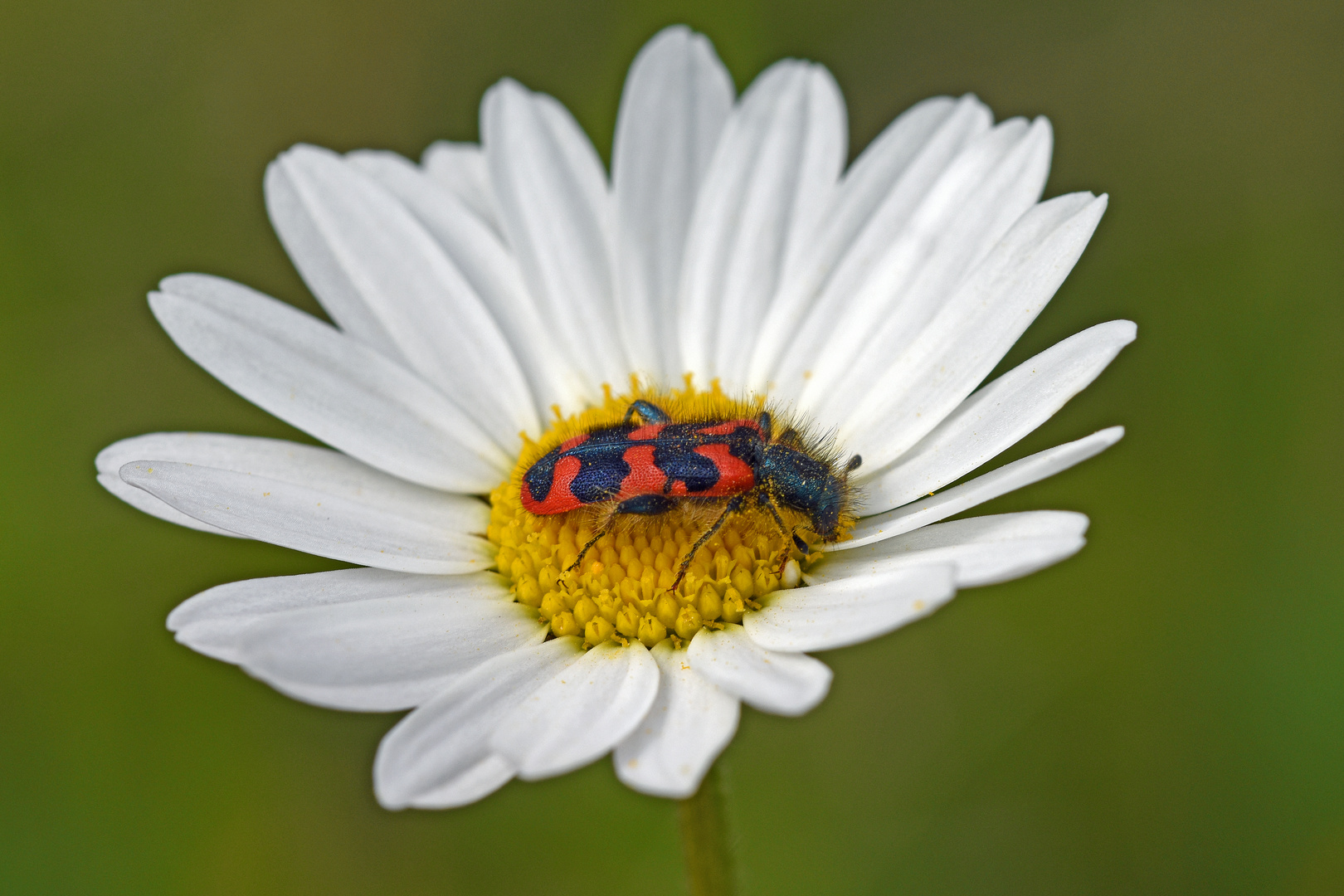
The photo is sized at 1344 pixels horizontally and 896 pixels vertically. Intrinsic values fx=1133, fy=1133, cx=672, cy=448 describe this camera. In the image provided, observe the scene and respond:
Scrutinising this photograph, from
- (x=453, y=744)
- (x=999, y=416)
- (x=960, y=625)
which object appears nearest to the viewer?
(x=453, y=744)

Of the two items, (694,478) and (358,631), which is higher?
(694,478)

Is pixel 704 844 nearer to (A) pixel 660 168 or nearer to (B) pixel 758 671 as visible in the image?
(B) pixel 758 671

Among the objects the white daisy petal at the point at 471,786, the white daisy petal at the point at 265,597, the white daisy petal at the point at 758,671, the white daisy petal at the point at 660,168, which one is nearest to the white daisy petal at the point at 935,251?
the white daisy petal at the point at 660,168

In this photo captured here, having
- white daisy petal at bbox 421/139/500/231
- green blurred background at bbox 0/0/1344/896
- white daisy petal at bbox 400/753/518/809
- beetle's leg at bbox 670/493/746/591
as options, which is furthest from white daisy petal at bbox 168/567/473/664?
white daisy petal at bbox 421/139/500/231

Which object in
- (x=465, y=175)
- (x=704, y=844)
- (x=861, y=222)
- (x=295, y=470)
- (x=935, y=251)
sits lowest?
(x=704, y=844)

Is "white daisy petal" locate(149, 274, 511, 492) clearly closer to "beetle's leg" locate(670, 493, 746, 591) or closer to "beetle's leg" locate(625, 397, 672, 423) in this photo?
"beetle's leg" locate(625, 397, 672, 423)

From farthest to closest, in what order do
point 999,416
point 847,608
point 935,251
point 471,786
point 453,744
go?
point 935,251 < point 999,416 < point 847,608 < point 453,744 < point 471,786

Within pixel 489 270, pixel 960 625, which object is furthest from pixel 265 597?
pixel 960 625
